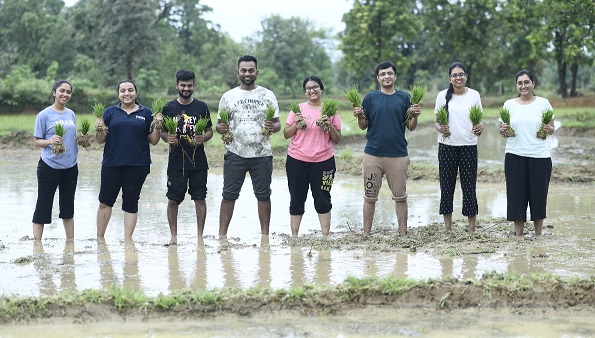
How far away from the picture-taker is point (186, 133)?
8.84 metres

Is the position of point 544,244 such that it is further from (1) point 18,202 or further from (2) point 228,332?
(1) point 18,202

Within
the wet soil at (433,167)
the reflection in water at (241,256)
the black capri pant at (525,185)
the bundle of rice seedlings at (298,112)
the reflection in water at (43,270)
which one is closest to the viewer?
the reflection in water at (43,270)

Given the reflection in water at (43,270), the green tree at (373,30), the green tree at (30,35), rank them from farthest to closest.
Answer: the green tree at (30,35) < the green tree at (373,30) < the reflection in water at (43,270)

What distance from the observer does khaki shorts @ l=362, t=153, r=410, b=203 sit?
8.92 metres

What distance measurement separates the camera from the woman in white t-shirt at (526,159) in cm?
895

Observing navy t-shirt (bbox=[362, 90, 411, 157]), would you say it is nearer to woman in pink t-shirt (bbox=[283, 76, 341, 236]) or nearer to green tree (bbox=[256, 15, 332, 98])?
woman in pink t-shirt (bbox=[283, 76, 341, 236])

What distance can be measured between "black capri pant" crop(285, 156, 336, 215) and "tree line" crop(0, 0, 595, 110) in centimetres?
1664

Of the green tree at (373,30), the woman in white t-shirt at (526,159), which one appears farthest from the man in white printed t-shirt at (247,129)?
the green tree at (373,30)

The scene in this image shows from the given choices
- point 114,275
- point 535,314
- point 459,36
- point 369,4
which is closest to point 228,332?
point 114,275

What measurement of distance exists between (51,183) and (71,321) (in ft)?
10.2

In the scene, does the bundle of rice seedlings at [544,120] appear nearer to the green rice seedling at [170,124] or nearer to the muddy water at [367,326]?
the muddy water at [367,326]

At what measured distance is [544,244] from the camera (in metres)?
8.57

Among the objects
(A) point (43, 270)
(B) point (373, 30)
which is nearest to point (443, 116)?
(A) point (43, 270)

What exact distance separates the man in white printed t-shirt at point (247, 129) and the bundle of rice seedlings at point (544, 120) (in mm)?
2751
